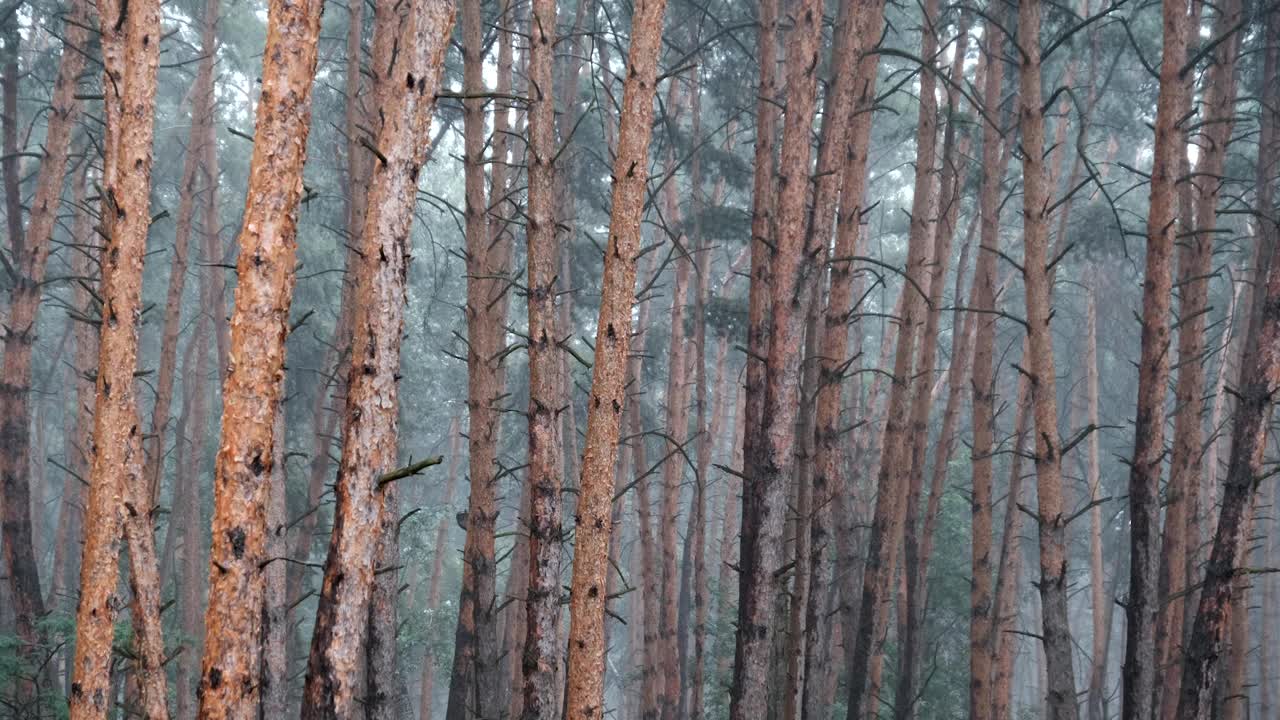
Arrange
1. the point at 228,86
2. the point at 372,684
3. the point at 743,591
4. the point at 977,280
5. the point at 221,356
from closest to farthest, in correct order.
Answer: the point at 743,591 → the point at 372,684 → the point at 977,280 → the point at 221,356 → the point at 228,86

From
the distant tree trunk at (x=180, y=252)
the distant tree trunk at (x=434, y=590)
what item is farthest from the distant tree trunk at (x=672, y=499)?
the distant tree trunk at (x=180, y=252)

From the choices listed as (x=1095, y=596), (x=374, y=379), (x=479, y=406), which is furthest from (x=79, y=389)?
(x=1095, y=596)

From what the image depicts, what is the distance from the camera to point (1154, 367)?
27.3 ft

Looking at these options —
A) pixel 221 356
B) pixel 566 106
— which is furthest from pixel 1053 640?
pixel 221 356

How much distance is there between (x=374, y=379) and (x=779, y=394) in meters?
3.34

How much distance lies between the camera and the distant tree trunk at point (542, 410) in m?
7.89

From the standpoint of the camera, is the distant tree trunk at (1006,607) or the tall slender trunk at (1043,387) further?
the distant tree trunk at (1006,607)

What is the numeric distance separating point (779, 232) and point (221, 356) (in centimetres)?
1196

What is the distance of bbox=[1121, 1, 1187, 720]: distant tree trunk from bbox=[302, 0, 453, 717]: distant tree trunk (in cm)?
558

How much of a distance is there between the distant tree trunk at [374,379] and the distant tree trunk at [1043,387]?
4.68 meters

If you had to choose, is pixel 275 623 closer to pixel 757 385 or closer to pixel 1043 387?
pixel 757 385

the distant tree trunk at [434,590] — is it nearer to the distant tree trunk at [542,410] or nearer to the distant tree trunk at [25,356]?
the distant tree trunk at [25,356]

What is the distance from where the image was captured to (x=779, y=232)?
319 inches

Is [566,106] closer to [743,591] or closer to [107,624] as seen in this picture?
[743,591]
